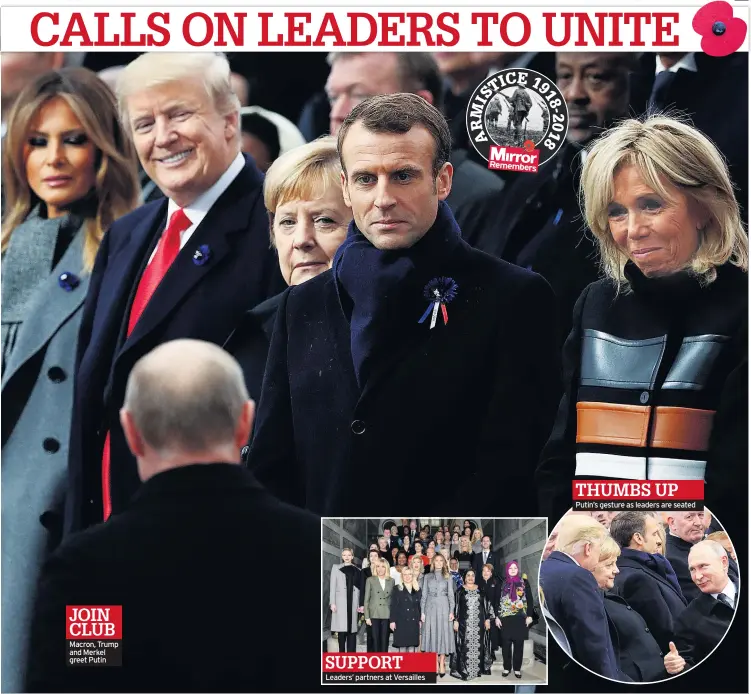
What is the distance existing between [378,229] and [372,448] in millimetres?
987

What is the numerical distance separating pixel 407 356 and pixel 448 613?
1208 mm

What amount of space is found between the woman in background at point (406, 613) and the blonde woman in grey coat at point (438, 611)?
0.03 metres

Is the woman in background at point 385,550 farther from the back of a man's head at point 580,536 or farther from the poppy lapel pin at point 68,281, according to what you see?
the poppy lapel pin at point 68,281

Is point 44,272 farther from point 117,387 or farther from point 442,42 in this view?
point 442,42

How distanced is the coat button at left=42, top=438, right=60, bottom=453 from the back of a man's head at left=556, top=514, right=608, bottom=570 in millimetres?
2393

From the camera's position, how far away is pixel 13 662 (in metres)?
5.85

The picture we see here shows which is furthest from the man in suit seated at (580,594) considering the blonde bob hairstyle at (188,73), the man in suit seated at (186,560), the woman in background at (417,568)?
the blonde bob hairstyle at (188,73)

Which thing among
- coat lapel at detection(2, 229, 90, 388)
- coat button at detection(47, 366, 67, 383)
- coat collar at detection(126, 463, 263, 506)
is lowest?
coat collar at detection(126, 463, 263, 506)

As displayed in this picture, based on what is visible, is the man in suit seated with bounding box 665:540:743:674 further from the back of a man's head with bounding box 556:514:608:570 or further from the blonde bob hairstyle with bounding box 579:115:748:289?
the blonde bob hairstyle with bounding box 579:115:748:289

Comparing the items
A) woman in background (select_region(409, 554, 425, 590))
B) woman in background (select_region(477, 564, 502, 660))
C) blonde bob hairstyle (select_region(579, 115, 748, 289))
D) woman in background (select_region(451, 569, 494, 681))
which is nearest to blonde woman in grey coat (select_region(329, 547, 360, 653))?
woman in background (select_region(409, 554, 425, 590))

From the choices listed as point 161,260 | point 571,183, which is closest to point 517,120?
point 571,183

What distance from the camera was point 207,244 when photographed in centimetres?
588

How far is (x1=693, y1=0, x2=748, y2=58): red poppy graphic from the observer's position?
19.1 feet

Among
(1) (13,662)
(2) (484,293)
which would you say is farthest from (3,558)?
(2) (484,293)
